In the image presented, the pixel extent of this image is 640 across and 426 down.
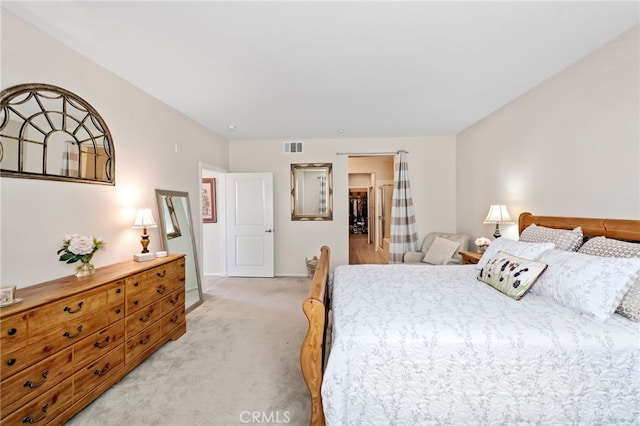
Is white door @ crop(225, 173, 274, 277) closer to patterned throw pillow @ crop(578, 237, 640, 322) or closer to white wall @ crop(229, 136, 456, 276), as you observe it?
white wall @ crop(229, 136, 456, 276)

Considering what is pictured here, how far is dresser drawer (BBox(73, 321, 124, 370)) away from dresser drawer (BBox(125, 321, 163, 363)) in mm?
114

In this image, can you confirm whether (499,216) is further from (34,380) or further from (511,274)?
(34,380)

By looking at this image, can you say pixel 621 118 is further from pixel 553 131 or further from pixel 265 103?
pixel 265 103

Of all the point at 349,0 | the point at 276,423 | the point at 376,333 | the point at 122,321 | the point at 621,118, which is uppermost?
the point at 349,0

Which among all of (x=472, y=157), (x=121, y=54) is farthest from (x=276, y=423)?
(x=472, y=157)

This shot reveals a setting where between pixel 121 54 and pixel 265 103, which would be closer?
pixel 121 54

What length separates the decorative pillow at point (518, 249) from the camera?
199cm

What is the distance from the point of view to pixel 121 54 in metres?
2.08

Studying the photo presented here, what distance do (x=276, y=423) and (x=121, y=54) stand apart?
2964 millimetres

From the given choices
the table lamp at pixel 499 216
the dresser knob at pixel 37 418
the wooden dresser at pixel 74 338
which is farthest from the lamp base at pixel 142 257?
the table lamp at pixel 499 216

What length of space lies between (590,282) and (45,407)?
3.21m

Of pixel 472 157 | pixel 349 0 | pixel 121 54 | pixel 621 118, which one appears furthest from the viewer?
pixel 472 157

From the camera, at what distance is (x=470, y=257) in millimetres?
3238

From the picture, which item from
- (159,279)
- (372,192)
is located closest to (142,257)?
(159,279)
